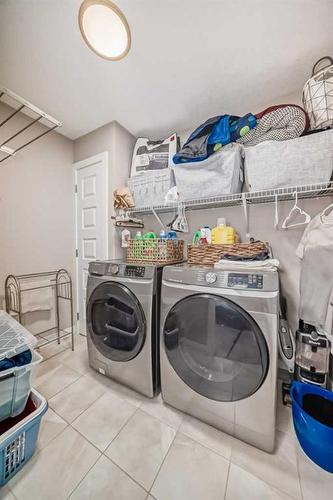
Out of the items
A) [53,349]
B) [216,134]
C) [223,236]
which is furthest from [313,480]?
[53,349]

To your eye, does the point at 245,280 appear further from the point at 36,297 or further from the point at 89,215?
the point at 36,297

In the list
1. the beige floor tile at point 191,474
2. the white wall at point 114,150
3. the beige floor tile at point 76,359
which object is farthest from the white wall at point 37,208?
the beige floor tile at point 191,474

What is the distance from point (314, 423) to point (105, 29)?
91.7 inches

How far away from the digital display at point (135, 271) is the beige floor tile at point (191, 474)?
954mm

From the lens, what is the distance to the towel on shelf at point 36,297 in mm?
1703

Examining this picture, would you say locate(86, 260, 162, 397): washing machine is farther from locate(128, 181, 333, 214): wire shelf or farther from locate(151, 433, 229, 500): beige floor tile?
locate(128, 181, 333, 214): wire shelf

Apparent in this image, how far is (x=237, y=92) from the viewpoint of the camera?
1.46 m

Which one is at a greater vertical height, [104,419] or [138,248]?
[138,248]

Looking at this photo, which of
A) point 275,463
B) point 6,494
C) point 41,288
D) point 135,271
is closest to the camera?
point 6,494

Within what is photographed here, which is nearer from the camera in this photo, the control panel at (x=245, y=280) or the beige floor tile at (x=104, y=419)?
the control panel at (x=245, y=280)

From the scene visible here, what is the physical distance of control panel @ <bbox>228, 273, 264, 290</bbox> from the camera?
898mm

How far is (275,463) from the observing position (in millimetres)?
906

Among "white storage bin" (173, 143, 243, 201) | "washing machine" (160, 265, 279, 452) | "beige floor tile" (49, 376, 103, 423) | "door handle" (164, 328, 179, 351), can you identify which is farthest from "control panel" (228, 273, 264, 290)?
"beige floor tile" (49, 376, 103, 423)

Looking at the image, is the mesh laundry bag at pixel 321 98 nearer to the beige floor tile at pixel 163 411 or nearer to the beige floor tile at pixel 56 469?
the beige floor tile at pixel 163 411
